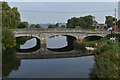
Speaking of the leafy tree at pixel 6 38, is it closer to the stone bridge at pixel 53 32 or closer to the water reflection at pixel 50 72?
the stone bridge at pixel 53 32

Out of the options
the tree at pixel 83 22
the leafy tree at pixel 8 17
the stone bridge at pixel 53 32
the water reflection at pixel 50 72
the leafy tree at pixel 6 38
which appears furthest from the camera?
the tree at pixel 83 22

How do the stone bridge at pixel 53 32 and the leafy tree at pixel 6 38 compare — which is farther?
the stone bridge at pixel 53 32

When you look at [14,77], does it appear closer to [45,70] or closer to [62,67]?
[45,70]

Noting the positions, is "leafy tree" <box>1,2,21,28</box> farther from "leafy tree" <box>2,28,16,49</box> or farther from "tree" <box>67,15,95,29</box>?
"tree" <box>67,15,95,29</box>

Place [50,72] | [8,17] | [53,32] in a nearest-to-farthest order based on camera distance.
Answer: [50,72], [8,17], [53,32]

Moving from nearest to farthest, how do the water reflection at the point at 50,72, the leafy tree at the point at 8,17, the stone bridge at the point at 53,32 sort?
the water reflection at the point at 50,72 → the leafy tree at the point at 8,17 → the stone bridge at the point at 53,32

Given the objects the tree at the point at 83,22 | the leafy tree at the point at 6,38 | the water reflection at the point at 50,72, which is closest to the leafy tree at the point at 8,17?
the leafy tree at the point at 6,38

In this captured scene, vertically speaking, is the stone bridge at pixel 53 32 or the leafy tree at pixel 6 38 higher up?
the stone bridge at pixel 53 32

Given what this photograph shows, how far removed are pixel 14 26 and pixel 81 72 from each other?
28322mm

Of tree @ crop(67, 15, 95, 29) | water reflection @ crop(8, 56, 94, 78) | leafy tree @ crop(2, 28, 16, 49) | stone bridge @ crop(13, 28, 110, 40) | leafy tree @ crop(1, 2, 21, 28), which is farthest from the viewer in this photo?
tree @ crop(67, 15, 95, 29)

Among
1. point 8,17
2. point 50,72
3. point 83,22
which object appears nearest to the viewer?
point 50,72

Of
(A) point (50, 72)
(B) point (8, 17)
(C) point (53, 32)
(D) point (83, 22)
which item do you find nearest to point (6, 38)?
(B) point (8, 17)

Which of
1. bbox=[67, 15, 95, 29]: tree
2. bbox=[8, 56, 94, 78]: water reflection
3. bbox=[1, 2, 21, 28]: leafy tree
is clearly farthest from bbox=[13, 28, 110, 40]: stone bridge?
bbox=[67, 15, 95, 29]: tree

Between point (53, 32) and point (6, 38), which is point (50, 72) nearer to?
point (6, 38)
